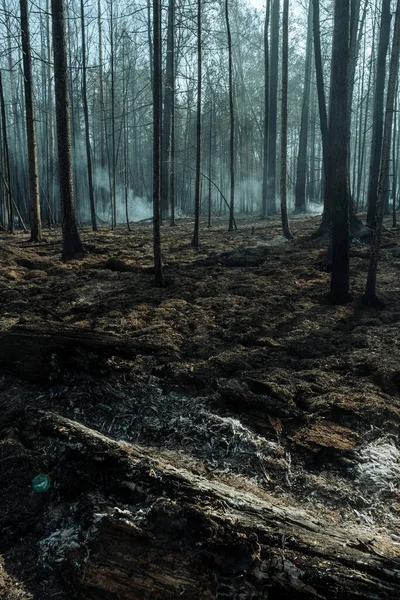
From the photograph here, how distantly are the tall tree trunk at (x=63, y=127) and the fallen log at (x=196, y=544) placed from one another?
23.6ft

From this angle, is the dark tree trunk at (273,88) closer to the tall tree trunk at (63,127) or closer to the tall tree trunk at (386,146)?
the tall tree trunk at (63,127)

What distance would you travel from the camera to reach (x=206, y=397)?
12.6 feet

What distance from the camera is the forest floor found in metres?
2.69

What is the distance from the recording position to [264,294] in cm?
681

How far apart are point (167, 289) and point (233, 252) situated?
350 cm

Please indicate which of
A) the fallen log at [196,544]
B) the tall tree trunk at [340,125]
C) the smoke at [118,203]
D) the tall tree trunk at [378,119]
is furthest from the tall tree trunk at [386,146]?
the smoke at [118,203]

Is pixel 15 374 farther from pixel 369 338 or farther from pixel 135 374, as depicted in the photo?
pixel 369 338

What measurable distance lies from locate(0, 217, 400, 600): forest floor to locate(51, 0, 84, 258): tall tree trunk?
249cm

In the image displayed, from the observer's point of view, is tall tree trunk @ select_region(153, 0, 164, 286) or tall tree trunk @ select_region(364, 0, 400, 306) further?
tall tree trunk @ select_region(153, 0, 164, 286)

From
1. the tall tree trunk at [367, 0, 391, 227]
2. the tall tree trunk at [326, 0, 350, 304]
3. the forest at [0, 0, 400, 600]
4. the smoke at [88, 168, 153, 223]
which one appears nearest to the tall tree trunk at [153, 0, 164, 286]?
the forest at [0, 0, 400, 600]

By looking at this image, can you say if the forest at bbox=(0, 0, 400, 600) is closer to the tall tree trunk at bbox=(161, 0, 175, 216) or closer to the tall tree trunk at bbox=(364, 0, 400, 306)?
the tall tree trunk at bbox=(364, 0, 400, 306)

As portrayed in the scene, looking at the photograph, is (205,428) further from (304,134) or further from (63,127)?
(304,134)


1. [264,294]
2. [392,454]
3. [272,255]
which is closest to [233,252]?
[272,255]

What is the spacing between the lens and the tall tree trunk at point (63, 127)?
905 centimetres
